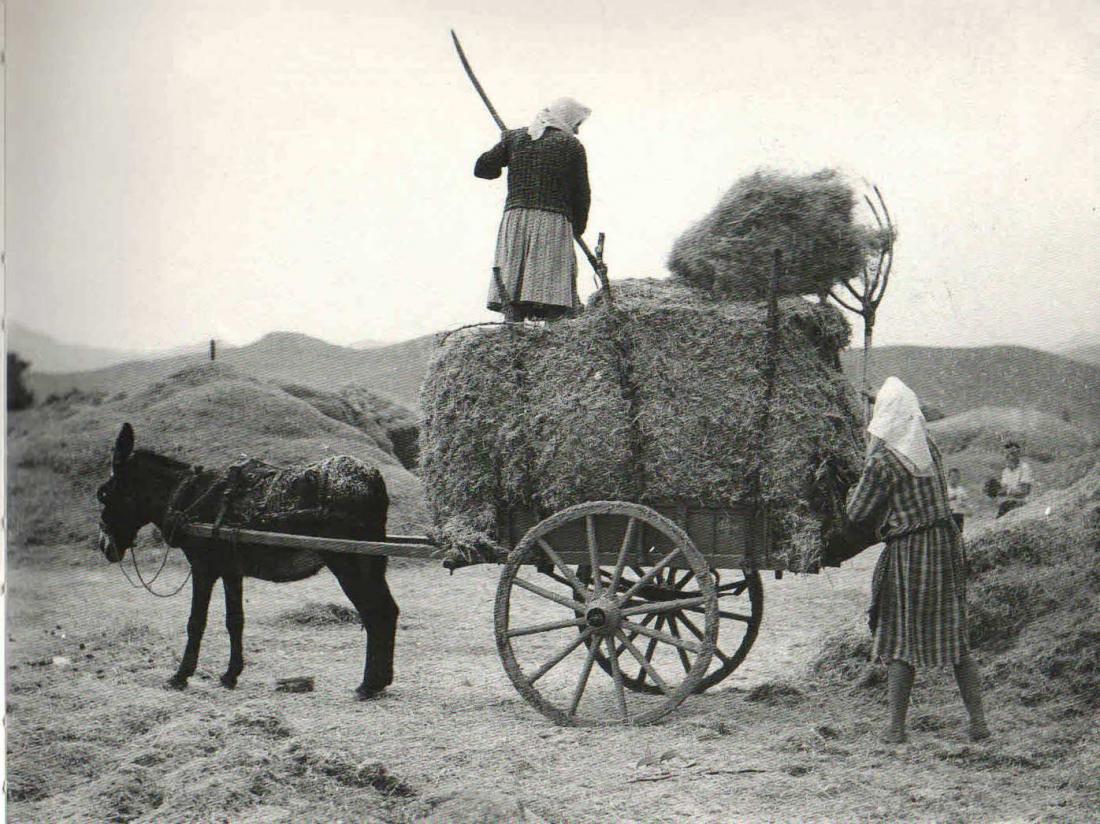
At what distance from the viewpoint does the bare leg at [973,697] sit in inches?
157

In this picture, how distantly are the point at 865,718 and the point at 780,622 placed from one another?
71.7 inches

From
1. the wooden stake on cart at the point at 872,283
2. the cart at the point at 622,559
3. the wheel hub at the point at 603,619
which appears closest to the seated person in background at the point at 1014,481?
the wooden stake on cart at the point at 872,283

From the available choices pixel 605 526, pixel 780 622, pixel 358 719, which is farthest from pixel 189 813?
pixel 780 622

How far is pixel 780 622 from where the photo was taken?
20.7 feet

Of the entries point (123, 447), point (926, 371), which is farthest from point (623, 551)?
point (926, 371)

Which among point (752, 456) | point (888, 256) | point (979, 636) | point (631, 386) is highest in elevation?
point (888, 256)

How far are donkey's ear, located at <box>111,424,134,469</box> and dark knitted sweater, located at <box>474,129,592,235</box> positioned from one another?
7.20 ft

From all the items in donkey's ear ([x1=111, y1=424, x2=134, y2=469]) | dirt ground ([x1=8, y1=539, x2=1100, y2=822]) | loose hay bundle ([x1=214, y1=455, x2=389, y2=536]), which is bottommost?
dirt ground ([x1=8, y1=539, x2=1100, y2=822])

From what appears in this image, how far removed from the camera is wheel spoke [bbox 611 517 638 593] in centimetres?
433

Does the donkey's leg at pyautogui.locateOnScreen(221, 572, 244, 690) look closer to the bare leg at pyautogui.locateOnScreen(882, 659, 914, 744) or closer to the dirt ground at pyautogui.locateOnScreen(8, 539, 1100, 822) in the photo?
the dirt ground at pyautogui.locateOnScreen(8, 539, 1100, 822)

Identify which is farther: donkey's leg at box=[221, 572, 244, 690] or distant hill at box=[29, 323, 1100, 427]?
distant hill at box=[29, 323, 1100, 427]

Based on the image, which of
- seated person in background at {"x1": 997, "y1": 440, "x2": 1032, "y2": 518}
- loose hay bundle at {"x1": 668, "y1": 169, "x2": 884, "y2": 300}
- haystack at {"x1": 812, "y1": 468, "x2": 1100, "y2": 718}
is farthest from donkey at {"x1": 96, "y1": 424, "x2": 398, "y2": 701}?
seated person in background at {"x1": 997, "y1": 440, "x2": 1032, "y2": 518}

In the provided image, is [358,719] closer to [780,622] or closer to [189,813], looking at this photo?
[189,813]

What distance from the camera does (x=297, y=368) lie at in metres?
8.96
